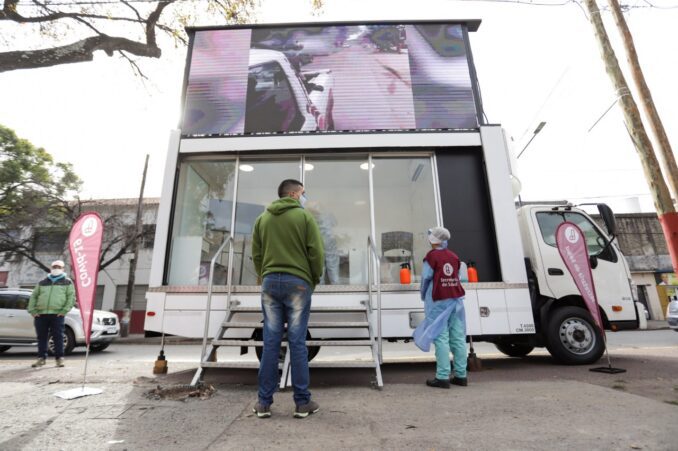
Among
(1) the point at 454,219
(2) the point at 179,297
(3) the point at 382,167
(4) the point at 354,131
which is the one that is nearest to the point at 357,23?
(4) the point at 354,131

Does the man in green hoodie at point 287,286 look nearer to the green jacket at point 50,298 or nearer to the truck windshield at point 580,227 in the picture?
the truck windshield at point 580,227

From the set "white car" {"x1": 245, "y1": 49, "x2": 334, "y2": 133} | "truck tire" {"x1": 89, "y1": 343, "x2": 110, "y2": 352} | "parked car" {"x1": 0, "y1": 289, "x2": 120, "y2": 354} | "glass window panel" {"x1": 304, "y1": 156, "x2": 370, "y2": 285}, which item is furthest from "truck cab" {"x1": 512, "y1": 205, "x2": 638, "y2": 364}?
"truck tire" {"x1": 89, "y1": 343, "x2": 110, "y2": 352}

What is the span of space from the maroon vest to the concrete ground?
3.31ft

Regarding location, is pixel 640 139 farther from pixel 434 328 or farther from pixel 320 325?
pixel 320 325

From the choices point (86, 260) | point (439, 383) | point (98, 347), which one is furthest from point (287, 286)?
point (98, 347)

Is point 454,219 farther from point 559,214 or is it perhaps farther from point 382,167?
point 559,214

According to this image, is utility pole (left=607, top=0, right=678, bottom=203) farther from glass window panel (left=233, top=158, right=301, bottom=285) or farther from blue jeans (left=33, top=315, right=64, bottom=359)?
blue jeans (left=33, top=315, right=64, bottom=359)

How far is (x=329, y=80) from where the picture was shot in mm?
5984

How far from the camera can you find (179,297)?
4691 mm

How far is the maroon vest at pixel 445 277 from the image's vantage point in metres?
3.95

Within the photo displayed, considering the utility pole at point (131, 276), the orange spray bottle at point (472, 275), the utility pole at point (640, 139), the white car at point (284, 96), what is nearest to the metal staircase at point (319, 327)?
the orange spray bottle at point (472, 275)

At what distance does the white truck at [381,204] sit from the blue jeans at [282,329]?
1730 millimetres

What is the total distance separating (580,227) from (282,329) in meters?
5.43

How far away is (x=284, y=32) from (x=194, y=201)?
11.3ft
